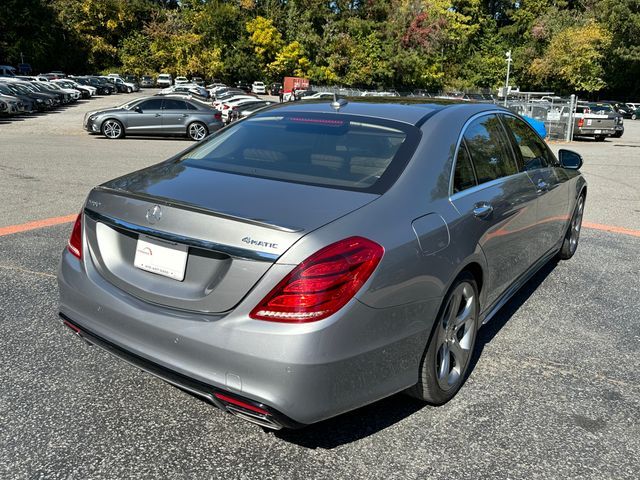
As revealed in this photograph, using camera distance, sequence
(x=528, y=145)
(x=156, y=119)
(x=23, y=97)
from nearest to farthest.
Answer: (x=528, y=145) < (x=156, y=119) < (x=23, y=97)

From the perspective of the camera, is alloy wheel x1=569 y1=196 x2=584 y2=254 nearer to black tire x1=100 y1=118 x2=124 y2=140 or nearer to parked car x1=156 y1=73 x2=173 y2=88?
black tire x1=100 y1=118 x2=124 y2=140

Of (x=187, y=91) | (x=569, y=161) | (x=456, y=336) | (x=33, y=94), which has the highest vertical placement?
(x=569, y=161)

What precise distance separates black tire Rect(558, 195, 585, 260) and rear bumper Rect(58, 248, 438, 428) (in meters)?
3.54

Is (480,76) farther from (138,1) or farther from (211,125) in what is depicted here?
(211,125)

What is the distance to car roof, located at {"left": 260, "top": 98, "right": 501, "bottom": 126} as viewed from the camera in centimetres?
342

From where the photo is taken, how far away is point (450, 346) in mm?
3135

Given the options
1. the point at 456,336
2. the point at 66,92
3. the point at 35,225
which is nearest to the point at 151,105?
the point at 35,225

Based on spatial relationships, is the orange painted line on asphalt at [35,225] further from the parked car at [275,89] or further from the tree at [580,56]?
the tree at [580,56]

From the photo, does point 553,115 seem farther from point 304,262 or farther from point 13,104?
point 13,104

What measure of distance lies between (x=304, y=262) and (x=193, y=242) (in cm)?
50

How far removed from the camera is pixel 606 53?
60.2 metres

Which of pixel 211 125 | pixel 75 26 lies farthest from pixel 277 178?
pixel 75 26

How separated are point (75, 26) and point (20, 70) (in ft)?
49.0

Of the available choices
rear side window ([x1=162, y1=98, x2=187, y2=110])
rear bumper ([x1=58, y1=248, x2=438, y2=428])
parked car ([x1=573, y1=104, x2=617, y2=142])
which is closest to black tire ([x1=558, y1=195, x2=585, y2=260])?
rear bumper ([x1=58, y1=248, x2=438, y2=428])
